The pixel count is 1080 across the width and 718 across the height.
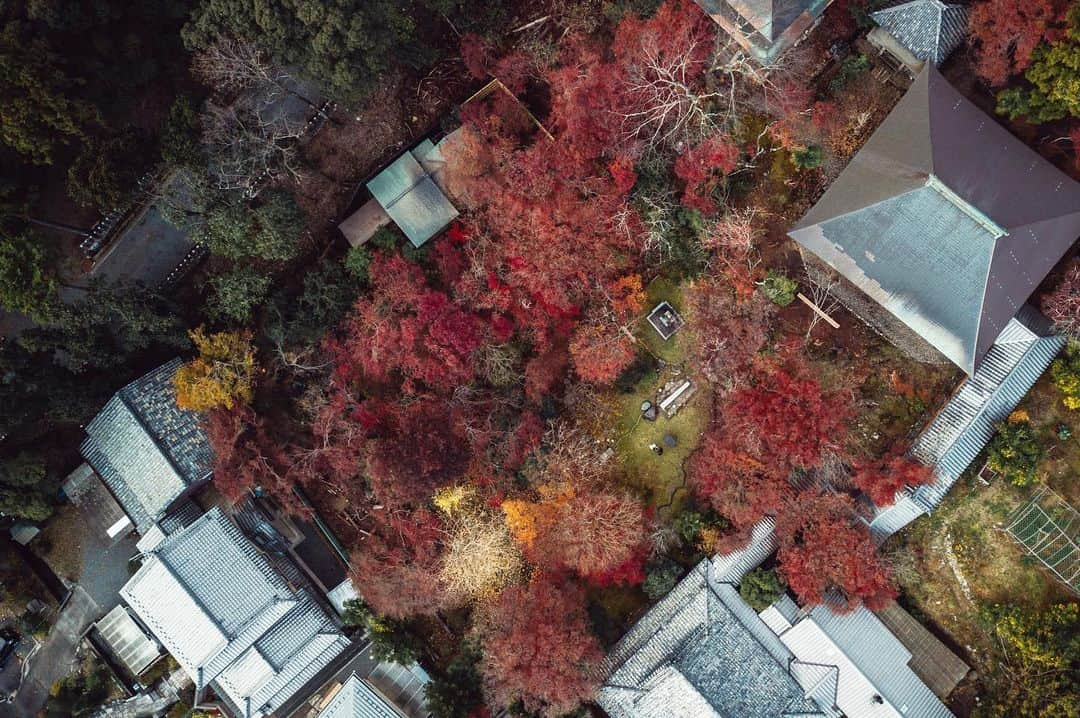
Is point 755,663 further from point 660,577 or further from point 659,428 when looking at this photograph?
point 659,428

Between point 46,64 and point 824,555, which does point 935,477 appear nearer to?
point 824,555

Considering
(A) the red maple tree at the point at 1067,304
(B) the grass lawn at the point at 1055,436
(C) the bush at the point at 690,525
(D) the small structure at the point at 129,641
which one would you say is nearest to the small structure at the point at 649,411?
(C) the bush at the point at 690,525

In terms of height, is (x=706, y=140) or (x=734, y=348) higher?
(x=706, y=140)

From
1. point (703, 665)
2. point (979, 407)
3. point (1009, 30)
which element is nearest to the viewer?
point (1009, 30)

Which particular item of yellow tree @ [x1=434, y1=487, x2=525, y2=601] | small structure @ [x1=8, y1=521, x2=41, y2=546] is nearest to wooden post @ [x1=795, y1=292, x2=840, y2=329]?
yellow tree @ [x1=434, y1=487, x2=525, y2=601]

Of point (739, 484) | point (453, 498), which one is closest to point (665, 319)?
point (739, 484)

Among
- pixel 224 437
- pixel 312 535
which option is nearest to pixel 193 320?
pixel 224 437
